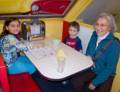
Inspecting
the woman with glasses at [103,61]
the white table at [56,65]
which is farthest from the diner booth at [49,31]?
the woman with glasses at [103,61]

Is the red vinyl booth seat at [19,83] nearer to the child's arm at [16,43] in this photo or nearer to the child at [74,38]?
the child's arm at [16,43]

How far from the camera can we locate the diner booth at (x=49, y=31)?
1.18 metres

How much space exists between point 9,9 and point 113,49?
3.74 feet

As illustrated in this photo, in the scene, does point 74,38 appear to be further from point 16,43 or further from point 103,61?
point 16,43

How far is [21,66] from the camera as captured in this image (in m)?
1.42

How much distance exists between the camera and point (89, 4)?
2074mm

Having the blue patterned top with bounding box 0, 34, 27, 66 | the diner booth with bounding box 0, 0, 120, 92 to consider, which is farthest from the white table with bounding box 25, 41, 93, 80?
the blue patterned top with bounding box 0, 34, 27, 66

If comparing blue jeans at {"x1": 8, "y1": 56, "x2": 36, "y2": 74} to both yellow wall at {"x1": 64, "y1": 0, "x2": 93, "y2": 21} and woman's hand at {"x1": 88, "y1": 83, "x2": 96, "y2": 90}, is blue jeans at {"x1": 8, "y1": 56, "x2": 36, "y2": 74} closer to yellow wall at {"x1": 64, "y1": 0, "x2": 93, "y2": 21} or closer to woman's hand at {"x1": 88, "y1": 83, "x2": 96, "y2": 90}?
woman's hand at {"x1": 88, "y1": 83, "x2": 96, "y2": 90}

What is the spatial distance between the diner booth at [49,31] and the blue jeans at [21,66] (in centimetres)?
5

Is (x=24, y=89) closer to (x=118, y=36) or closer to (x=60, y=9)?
(x=118, y=36)

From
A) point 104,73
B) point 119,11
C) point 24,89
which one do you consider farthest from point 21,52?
point 119,11

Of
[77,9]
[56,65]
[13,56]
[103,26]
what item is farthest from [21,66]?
[77,9]

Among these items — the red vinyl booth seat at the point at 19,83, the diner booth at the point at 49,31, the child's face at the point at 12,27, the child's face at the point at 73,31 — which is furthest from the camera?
the child's face at the point at 73,31

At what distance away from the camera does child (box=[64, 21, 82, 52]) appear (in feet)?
5.91
